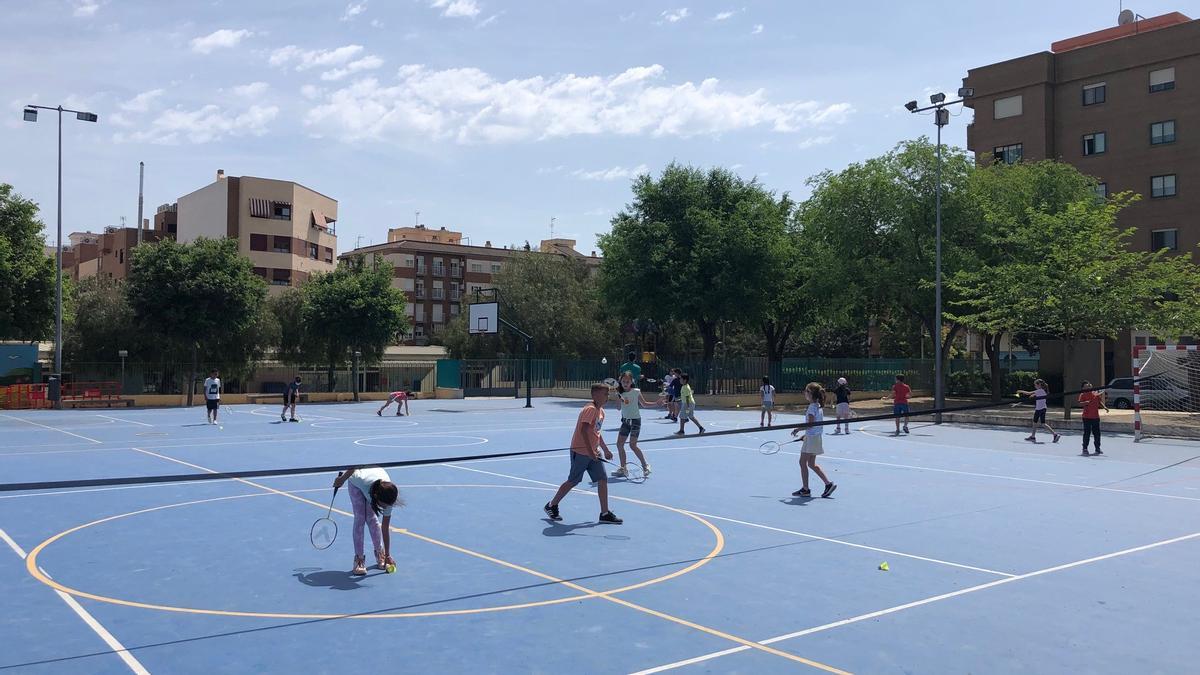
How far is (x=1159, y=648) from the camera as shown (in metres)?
7.62

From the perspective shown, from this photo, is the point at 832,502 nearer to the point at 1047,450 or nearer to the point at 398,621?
the point at 398,621

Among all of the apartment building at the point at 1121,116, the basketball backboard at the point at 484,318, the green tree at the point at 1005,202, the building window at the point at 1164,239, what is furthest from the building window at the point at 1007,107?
the basketball backboard at the point at 484,318

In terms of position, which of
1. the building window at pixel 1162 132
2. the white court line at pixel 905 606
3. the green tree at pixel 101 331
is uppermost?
the building window at pixel 1162 132

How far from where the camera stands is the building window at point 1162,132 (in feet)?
171

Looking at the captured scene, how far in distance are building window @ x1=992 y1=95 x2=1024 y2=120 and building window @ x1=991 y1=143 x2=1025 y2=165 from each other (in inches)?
74.5

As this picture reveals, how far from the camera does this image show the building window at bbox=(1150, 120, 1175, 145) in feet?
171

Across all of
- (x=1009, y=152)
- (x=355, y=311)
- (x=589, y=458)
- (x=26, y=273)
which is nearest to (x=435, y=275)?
(x=355, y=311)

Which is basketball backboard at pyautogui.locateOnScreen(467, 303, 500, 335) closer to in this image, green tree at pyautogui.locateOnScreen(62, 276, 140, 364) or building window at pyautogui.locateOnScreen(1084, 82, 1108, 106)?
green tree at pyautogui.locateOnScreen(62, 276, 140, 364)

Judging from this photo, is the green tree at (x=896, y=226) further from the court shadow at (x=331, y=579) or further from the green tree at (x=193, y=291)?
the court shadow at (x=331, y=579)

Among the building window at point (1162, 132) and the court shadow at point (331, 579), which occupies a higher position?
the building window at point (1162, 132)

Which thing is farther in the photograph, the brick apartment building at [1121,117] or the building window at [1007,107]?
the building window at [1007,107]

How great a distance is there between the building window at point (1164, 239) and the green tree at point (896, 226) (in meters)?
16.0

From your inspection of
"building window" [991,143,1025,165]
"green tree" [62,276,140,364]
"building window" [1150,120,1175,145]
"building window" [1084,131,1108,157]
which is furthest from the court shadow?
"building window" [991,143,1025,165]

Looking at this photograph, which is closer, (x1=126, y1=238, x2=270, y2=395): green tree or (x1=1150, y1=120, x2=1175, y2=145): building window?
(x1=126, y1=238, x2=270, y2=395): green tree
